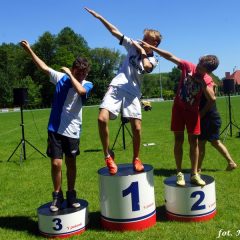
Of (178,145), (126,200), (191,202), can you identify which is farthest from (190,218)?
(178,145)

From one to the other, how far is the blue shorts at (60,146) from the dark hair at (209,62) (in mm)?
2169

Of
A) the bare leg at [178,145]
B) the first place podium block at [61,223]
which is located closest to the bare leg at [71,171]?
the first place podium block at [61,223]

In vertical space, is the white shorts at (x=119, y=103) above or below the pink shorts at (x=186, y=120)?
above

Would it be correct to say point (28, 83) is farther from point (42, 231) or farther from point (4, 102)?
point (42, 231)

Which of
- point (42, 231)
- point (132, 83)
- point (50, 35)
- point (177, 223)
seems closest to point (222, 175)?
point (177, 223)

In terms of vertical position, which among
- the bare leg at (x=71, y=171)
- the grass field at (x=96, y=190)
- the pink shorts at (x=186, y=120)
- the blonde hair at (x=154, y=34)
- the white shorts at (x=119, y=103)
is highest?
the blonde hair at (x=154, y=34)

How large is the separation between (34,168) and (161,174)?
3.50 metres

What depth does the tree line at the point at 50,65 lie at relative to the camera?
79.1 meters

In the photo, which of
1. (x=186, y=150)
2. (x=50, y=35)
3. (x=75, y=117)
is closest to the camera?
(x=75, y=117)

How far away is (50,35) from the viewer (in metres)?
92.6

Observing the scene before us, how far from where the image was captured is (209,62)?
5820 mm

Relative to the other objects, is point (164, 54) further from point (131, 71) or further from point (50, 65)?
point (50, 65)

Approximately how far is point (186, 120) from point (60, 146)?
1.99 meters

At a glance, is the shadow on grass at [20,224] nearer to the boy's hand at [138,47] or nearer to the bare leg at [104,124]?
the bare leg at [104,124]
